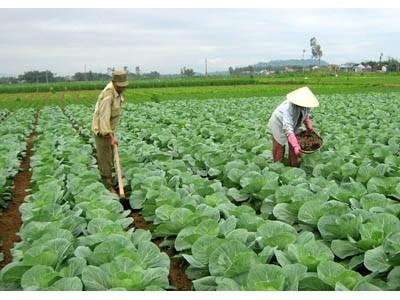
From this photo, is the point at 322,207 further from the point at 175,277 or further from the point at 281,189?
the point at 175,277

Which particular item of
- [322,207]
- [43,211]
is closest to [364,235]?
[322,207]

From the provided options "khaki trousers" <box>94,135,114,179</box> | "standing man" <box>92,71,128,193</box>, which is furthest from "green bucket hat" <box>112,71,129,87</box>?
"khaki trousers" <box>94,135,114,179</box>

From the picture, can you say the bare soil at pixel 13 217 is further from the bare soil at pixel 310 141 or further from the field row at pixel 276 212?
the bare soil at pixel 310 141

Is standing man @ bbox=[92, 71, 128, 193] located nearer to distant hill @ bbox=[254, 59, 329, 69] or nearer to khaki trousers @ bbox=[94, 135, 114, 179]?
khaki trousers @ bbox=[94, 135, 114, 179]

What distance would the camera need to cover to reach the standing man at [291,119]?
18.9ft

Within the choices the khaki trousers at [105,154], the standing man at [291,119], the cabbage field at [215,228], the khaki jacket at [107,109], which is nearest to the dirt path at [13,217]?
the cabbage field at [215,228]

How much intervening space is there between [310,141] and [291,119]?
66 centimetres

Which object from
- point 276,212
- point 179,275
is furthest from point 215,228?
point 276,212

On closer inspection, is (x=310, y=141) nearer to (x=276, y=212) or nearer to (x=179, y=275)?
(x=276, y=212)

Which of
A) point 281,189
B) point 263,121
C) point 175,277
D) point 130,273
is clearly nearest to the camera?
point 130,273

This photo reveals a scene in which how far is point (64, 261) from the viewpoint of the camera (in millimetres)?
3311

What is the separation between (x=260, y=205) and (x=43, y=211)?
84.4 inches

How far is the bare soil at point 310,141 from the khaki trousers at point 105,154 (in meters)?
2.47

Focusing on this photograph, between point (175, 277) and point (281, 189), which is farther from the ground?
point (281, 189)
